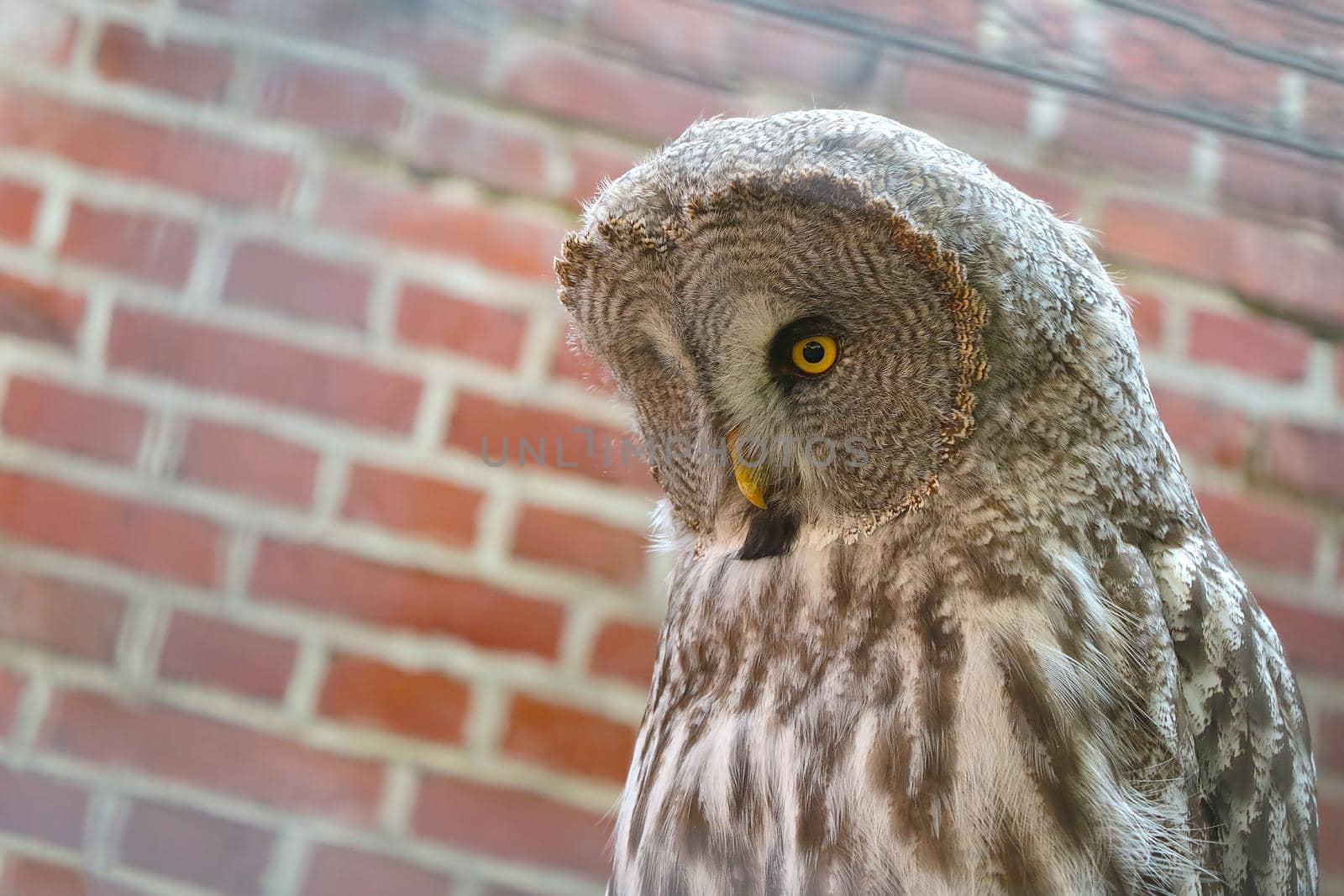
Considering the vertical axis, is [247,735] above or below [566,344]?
below

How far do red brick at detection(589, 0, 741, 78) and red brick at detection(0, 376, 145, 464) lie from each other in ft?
1.71

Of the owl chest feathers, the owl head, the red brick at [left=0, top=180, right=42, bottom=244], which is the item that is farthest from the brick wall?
the owl chest feathers

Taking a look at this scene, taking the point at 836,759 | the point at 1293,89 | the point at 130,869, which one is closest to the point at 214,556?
the point at 130,869

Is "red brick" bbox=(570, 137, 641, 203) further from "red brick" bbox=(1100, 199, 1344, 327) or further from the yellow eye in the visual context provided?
"red brick" bbox=(1100, 199, 1344, 327)

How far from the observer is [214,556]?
0.88m

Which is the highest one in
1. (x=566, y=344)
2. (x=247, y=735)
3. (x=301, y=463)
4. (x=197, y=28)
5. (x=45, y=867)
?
(x=197, y=28)

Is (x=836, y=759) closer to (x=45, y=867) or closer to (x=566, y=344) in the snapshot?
(x=566, y=344)

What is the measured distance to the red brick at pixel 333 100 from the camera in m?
0.77

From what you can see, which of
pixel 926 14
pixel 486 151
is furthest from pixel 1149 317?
pixel 486 151

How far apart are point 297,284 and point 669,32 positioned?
0.39 metres

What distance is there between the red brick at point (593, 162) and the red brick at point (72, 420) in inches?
17.1

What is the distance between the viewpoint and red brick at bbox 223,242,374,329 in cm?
83

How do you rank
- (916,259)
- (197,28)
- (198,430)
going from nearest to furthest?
1. (916,259)
2. (197,28)
3. (198,430)

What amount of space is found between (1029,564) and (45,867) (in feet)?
2.76
